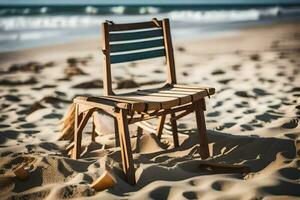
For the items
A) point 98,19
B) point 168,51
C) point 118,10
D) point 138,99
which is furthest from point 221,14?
point 138,99

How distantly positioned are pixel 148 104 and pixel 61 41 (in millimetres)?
13313

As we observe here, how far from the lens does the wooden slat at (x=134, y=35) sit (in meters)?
3.56

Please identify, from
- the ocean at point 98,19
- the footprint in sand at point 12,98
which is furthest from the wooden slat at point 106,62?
the ocean at point 98,19

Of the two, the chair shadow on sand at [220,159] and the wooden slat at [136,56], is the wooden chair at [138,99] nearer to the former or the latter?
the wooden slat at [136,56]

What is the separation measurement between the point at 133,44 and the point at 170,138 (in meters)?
1.08

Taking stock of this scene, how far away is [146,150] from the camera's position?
12.5ft

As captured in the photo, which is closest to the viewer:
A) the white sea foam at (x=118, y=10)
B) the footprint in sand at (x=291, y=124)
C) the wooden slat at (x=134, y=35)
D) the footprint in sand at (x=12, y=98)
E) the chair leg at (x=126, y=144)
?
the chair leg at (x=126, y=144)

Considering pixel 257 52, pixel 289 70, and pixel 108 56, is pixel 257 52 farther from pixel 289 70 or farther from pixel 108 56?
pixel 108 56

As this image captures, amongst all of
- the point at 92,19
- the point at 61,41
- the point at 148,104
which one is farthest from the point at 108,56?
the point at 92,19

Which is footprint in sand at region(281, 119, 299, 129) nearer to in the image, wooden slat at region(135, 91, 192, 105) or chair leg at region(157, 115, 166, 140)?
chair leg at region(157, 115, 166, 140)

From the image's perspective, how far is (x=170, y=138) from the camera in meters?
4.01

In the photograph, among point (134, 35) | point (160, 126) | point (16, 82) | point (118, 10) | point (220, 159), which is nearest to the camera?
point (220, 159)

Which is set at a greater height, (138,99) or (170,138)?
(138,99)

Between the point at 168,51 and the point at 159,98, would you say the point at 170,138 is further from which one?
the point at 159,98
